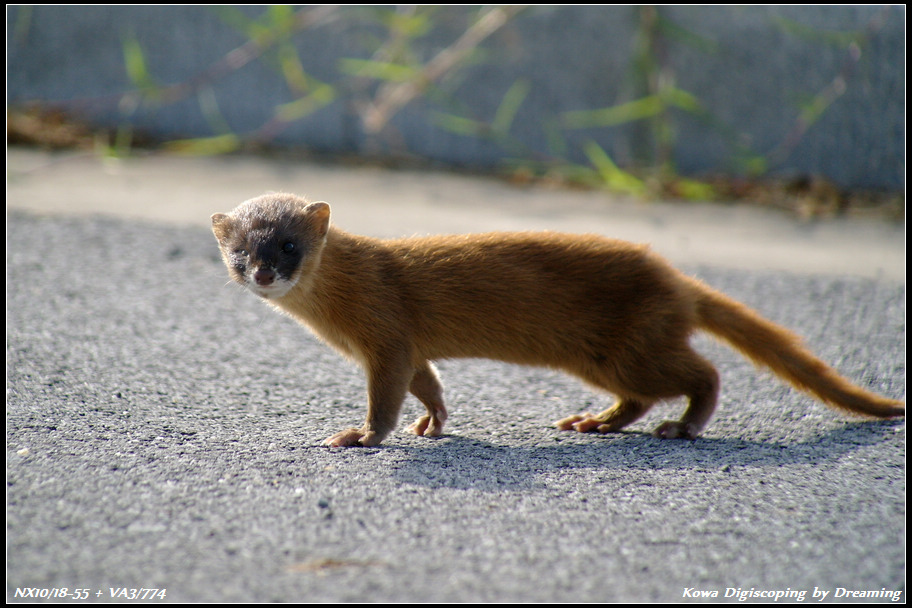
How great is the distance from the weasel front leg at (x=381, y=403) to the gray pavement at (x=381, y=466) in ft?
0.26

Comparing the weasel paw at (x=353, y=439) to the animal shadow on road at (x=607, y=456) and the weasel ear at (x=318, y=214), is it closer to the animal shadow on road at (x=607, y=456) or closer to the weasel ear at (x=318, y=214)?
the animal shadow on road at (x=607, y=456)

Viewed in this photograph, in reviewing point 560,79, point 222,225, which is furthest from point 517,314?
point 560,79

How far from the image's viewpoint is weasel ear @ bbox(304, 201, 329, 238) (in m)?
3.58

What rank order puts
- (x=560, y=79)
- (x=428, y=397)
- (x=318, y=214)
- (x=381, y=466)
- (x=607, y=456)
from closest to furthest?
(x=381, y=466) < (x=607, y=456) < (x=318, y=214) < (x=428, y=397) < (x=560, y=79)

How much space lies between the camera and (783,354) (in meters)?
3.74

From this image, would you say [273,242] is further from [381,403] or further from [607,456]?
[607,456]

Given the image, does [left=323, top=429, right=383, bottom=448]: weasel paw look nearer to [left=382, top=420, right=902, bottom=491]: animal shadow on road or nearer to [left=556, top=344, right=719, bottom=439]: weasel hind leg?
[left=382, top=420, right=902, bottom=491]: animal shadow on road

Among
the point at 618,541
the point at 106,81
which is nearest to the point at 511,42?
the point at 106,81

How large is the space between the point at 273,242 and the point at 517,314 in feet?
3.29

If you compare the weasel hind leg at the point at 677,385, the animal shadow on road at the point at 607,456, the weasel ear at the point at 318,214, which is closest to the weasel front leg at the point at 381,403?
the animal shadow on road at the point at 607,456

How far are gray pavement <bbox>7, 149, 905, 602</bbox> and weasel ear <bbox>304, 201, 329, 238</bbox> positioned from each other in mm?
777

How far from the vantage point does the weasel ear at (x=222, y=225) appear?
359 centimetres

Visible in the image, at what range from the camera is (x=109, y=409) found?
3.55 metres

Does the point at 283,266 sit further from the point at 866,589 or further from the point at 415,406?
the point at 866,589
